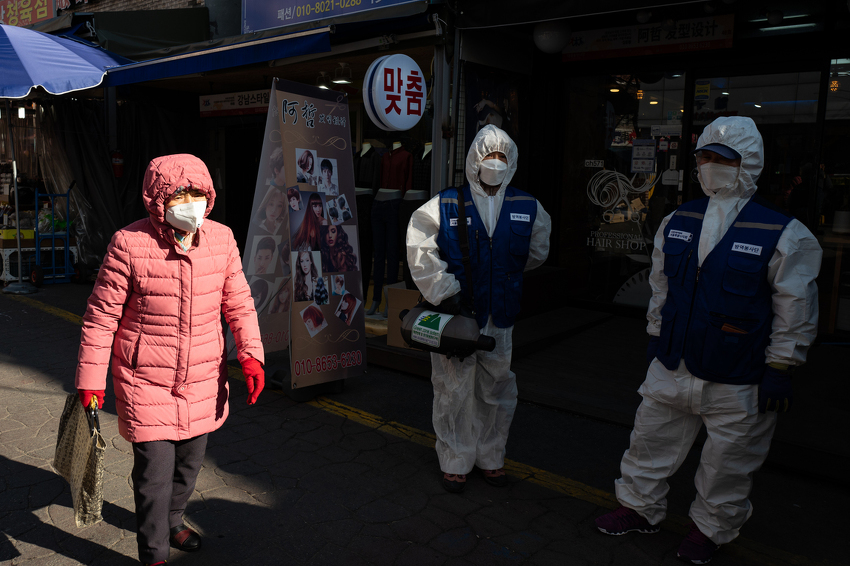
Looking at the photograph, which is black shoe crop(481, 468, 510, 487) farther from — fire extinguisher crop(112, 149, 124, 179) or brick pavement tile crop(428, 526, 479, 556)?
fire extinguisher crop(112, 149, 124, 179)

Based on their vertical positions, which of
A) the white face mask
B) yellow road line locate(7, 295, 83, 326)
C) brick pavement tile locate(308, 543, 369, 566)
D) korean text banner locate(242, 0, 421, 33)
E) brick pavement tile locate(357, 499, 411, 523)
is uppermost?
korean text banner locate(242, 0, 421, 33)

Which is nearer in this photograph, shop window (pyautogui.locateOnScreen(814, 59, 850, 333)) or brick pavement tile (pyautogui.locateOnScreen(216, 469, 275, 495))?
brick pavement tile (pyautogui.locateOnScreen(216, 469, 275, 495))

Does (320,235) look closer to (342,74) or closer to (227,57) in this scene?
(227,57)

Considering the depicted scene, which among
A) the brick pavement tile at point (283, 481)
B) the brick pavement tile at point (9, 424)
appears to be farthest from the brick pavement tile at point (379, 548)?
the brick pavement tile at point (9, 424)

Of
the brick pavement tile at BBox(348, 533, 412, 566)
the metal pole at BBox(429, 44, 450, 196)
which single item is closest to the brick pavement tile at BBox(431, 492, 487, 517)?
the brick pavement tile at BBox(348, 533, 412, 566)

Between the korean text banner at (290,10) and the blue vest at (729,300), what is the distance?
20.1 feet

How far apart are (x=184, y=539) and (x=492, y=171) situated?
239 centimetres

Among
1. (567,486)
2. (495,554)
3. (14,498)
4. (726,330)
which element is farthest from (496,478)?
(14,498)

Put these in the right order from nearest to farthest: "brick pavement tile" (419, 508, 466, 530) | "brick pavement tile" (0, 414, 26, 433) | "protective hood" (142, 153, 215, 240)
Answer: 1. "protective hood" (142, 153, 215, 240)
2. "brick pavement tile" (419, 508, 466, 530)
3. "brick pavement tile" (0, 414, 26, 433)

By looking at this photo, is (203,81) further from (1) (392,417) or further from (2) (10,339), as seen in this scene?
(1) (392,417)

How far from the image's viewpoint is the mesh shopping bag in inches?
108

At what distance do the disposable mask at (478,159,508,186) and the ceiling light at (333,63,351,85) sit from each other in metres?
4.29

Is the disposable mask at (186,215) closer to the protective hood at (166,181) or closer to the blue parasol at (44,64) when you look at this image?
the protective hood at (166,181)

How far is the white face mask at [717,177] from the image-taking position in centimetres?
287
